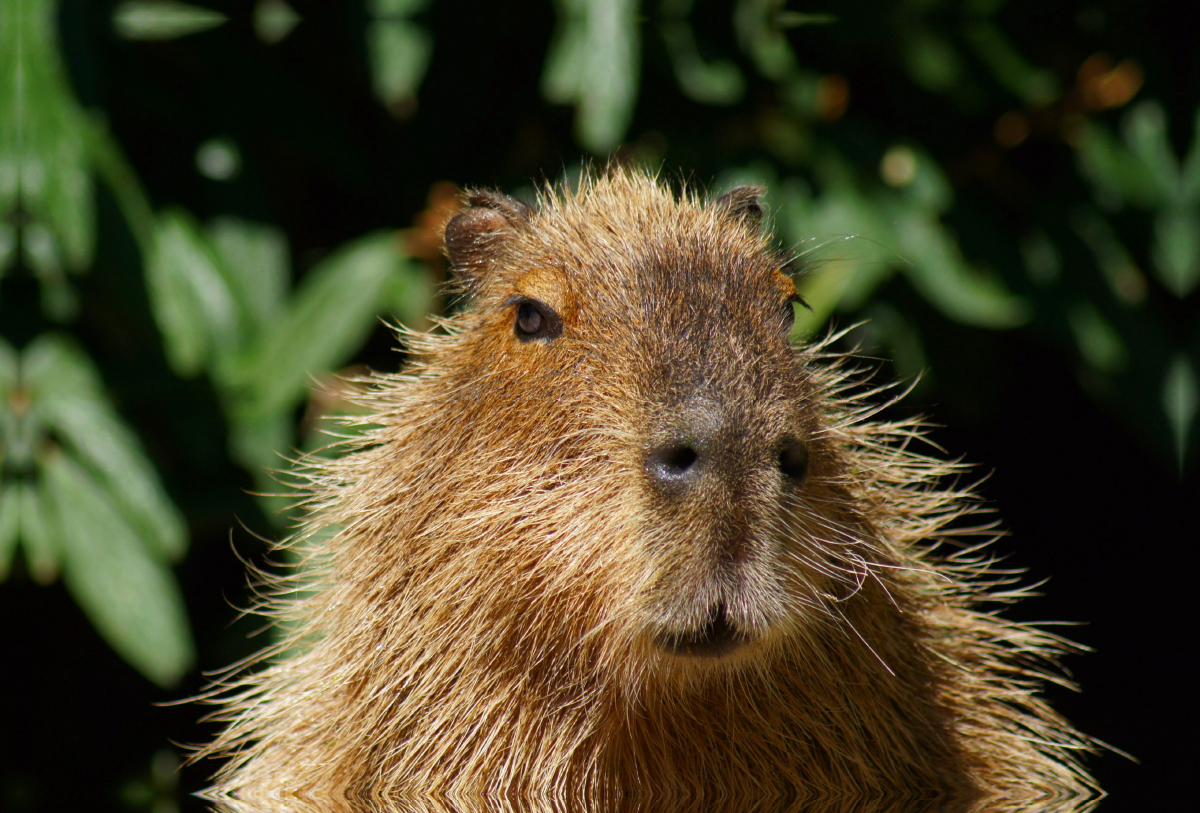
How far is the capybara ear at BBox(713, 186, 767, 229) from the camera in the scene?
52.8 inches

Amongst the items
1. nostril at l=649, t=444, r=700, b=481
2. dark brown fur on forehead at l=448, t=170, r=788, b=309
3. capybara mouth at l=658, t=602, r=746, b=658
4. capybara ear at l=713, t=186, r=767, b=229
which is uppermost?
capybara ear at l=713, t=186, r=767, b=229

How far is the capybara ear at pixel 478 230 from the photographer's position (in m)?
1.36

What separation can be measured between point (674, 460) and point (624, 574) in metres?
0.13

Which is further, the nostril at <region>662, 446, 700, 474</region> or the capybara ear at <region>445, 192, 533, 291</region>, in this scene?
the capybara ear at <region>445, 192, 533, 291</region>

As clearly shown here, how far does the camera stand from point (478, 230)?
137 centimetres

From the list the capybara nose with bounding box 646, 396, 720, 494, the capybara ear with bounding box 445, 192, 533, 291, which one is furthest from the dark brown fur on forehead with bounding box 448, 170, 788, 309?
the capybara nose with bounding box 646, 396, 720, 494

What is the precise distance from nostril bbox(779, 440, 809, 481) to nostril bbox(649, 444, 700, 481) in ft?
0.33

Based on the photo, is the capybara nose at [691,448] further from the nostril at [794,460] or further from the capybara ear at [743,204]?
the capybara ear at [743,204]

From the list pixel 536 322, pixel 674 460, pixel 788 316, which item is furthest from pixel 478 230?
pixel 674 460

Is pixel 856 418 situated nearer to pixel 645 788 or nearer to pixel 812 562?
pixel 812 562

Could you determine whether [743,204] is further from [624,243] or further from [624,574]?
[624,574]

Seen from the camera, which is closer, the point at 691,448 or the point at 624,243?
the point at 691,448

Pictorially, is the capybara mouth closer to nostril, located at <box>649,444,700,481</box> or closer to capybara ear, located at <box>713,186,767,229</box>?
nostril, located at <box>649,444,700,481</box>

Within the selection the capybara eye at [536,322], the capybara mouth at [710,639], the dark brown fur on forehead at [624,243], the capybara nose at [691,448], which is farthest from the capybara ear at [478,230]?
the capybara mouth at [710,639]
